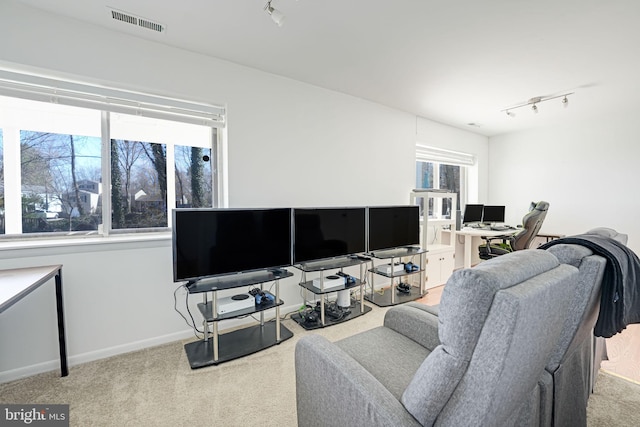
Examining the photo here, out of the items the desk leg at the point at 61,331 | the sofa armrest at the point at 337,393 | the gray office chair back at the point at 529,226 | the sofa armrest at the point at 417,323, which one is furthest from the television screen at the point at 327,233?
the gray office chair back at the point at 529,226

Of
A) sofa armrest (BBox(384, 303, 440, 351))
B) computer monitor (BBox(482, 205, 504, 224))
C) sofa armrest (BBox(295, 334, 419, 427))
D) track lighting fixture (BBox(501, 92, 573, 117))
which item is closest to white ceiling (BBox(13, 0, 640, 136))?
track lighting fixture (BBox(501, 92, 573, 117))

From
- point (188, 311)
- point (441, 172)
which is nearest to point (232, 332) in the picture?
point (188, 311)

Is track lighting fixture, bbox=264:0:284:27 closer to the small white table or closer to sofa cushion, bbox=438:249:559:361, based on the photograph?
sofa cushion, bbox=438:249:559:361

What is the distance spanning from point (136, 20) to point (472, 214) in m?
5.28

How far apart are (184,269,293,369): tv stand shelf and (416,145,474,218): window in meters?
3.25

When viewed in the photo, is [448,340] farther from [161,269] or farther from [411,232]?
[411,232]

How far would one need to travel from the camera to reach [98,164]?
2.29 metres

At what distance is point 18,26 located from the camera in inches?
74.4

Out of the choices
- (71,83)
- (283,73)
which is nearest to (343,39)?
(283,73)

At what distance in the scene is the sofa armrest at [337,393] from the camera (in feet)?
2.99

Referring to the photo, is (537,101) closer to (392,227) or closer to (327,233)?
(392,227)

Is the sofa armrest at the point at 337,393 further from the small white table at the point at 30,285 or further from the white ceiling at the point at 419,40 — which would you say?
the white ceiling at the point at 419,40

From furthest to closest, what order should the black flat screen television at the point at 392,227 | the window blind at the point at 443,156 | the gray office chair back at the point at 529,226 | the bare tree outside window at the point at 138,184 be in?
the window blind at the point at 443,156 → the gray office chair back at the point at 529,226 → the black flat screen television at the point at 392,227 → the bare tree outside window at the point at 138,184

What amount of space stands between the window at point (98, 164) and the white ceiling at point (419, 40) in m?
0.66
